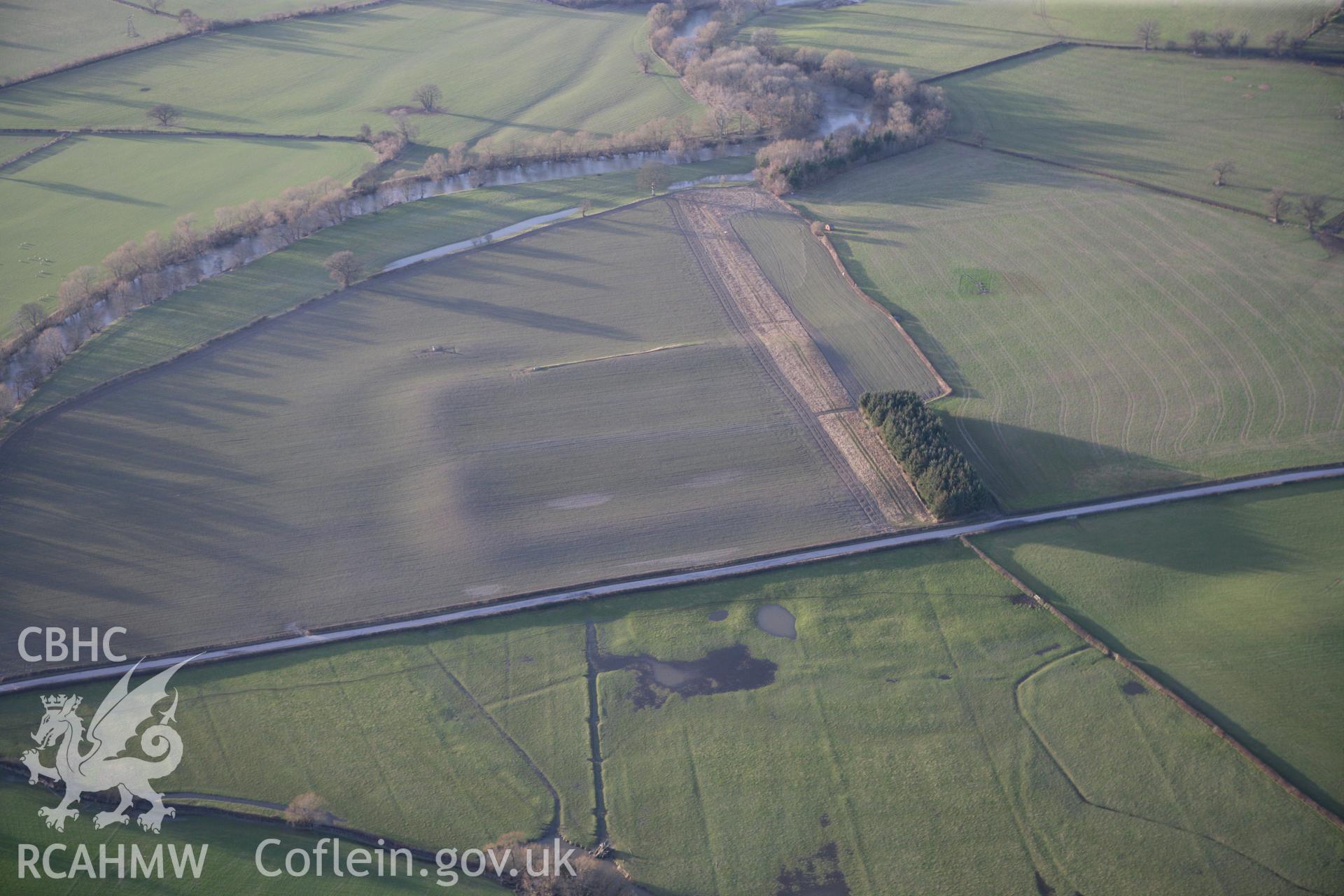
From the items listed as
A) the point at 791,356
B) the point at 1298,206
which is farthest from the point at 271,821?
the point at 1298,206

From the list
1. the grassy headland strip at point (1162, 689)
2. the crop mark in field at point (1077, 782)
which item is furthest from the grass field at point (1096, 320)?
the crop mark in field at point (1077, 782)

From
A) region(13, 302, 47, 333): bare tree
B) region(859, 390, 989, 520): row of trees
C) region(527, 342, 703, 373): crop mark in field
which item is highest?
region(13, 302, 47, 333): bare tree

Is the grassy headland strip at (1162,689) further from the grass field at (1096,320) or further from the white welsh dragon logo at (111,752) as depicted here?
the white welsh dragon logo at (111,752)

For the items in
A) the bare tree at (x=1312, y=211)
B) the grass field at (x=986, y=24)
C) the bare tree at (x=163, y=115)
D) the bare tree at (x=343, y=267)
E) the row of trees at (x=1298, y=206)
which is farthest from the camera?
the grass field at (x=986, y=24)

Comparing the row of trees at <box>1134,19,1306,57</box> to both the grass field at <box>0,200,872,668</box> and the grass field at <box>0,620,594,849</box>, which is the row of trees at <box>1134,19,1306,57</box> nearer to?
the grass field at <box>0,200,872,668</box>

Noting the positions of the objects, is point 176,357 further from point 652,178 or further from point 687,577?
point 652,178

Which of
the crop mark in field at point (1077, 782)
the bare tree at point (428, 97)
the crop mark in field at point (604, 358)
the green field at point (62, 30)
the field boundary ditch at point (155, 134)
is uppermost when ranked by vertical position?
the green field at point (62, 30)

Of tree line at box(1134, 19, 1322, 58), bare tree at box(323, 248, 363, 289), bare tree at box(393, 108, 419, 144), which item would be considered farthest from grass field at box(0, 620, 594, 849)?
tree line at box(1134, 19, 1322, 58)
